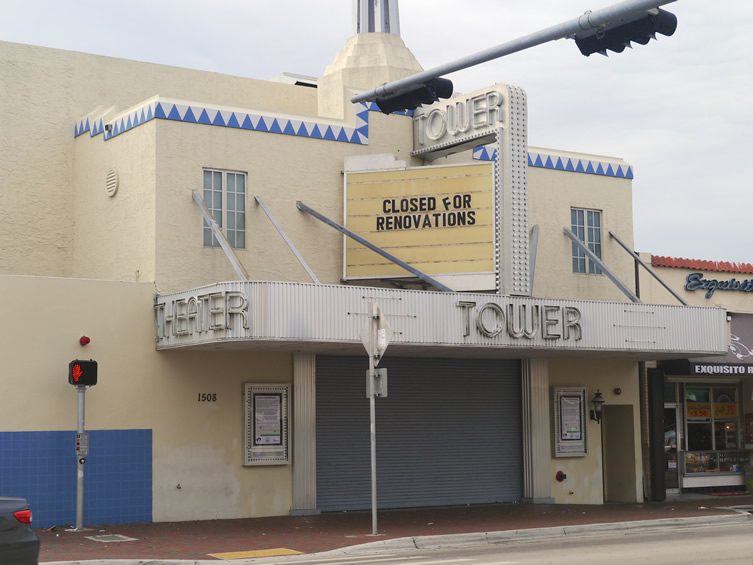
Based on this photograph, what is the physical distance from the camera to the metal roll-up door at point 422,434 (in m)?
24.3

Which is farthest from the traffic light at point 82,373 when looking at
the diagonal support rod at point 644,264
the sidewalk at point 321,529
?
the diagonal support rod at point 644,264

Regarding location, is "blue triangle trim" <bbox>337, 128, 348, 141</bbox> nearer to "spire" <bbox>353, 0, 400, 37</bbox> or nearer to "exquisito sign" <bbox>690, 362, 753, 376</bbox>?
"spire" <bbox>353, 0, 400, 37</bbox>

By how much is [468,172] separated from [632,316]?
14.9ft

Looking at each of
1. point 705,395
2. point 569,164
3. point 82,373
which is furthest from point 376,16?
point 705,395

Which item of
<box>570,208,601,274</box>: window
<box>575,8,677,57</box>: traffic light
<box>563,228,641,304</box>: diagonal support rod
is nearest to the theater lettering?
<box>563,228,641,304</box>: diagonal support rod

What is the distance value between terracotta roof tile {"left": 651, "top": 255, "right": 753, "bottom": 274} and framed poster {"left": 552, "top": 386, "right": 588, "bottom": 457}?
4292 millimetres

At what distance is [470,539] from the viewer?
19406 millimetres

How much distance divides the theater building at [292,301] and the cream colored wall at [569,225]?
0.24 feet

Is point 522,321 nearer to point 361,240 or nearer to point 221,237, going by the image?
point 361,240

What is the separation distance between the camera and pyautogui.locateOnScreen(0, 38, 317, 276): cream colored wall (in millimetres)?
25172

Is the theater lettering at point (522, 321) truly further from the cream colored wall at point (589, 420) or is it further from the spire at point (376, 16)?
the spire at point (376, 16)

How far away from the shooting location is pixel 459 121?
25094 millimetres

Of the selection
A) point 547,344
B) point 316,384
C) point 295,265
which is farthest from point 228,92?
point 547,344

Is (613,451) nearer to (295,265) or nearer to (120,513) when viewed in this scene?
(295,265)
